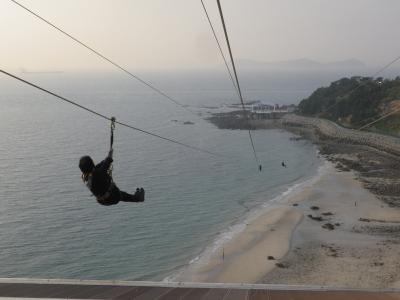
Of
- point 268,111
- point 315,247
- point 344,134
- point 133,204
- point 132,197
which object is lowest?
point 315,247

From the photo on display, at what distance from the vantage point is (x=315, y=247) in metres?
26.3

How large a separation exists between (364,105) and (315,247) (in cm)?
5140

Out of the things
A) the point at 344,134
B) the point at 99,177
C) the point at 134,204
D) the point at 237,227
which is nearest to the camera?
the point at 99,177

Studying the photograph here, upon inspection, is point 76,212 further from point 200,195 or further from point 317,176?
point 317,176

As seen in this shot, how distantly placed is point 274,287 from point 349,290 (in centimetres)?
160

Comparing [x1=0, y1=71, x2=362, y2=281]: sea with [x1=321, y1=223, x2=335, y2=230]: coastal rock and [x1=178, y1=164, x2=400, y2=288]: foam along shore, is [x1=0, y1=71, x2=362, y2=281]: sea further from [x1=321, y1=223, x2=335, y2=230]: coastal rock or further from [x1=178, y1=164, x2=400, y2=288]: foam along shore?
[x1=321, y1=223, x2=335, y2=230]: coastal rock

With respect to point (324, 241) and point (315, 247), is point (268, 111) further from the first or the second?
point (315, 247)

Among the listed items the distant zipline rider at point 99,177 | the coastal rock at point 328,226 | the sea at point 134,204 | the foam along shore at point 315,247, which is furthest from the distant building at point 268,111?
the distant zipline rider at point 99,177

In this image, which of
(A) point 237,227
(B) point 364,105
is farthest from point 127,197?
(B) point 364,105

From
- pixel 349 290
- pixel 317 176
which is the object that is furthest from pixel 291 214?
A: pixel 349 290

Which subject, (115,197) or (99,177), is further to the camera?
(115,197)

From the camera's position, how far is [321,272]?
22562 millimetres

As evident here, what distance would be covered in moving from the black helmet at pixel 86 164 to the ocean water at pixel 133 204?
18020 millimetres

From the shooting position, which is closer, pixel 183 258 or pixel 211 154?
pixel 183 258
